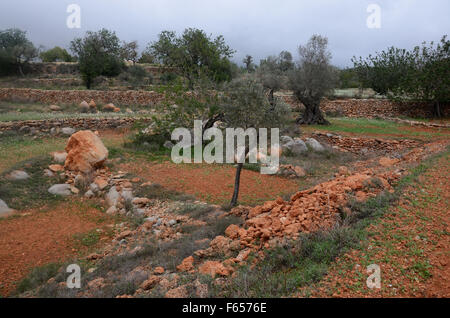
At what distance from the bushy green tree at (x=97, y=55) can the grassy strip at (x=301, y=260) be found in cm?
2782

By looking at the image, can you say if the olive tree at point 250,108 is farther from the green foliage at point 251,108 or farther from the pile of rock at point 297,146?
the pile of rock at point 297,146

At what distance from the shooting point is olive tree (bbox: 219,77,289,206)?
6906mm

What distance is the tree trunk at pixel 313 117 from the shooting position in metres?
19.5

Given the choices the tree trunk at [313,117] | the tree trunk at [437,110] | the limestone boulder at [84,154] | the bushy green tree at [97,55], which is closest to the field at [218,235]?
the limestone boulder at [84,154]

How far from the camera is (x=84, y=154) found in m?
9.48

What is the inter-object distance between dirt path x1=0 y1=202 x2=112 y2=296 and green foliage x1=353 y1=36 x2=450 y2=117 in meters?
22.6

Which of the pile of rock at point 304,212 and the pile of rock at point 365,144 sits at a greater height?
the pile of rock at point 365,144

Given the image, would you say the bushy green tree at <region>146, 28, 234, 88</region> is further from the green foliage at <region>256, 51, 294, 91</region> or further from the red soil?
the red soil

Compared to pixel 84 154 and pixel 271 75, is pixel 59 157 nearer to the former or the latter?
pixel 84 154

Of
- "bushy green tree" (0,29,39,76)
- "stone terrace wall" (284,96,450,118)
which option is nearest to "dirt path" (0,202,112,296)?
"stone terrace wall" (284,96,450,118)

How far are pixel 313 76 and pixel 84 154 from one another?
14431mm

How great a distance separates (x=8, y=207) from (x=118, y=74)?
27247mm

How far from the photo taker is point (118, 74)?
3177 centimetres

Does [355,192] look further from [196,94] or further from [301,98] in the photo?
[301,98]
